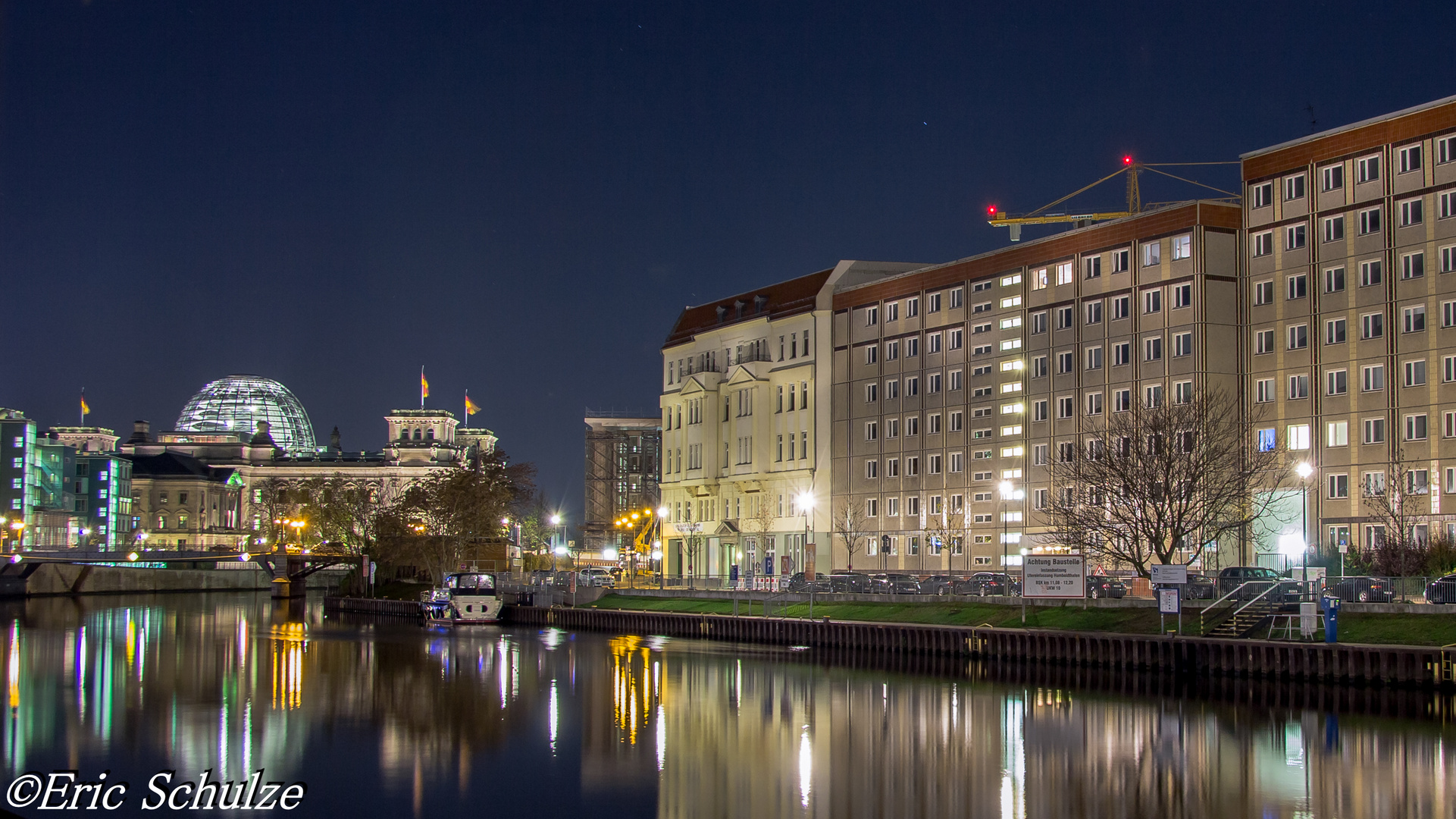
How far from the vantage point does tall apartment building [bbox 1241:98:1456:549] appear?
272 ft

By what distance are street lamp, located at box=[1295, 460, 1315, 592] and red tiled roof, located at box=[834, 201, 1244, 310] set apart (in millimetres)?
17759

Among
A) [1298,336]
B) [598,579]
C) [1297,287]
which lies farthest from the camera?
[598,579]

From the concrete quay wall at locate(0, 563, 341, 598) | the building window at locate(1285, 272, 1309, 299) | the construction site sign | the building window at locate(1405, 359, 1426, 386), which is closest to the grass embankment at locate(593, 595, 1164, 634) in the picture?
the construction site sign

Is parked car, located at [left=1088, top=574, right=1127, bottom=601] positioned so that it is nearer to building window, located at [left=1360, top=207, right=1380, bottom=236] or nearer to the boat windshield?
building window, located at [left=1360, top=207, right=1380, bottom=236]

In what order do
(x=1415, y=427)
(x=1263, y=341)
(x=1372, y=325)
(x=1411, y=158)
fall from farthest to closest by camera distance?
(x=1263, y=341) < (x=1372, y=325) < (x=1411, y=158) < (x=1415, y=427)

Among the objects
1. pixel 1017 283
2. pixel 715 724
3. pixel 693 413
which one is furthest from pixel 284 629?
pixel 715 724

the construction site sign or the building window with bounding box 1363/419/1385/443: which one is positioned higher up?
the building window with bounding box 1363/419/1385/443

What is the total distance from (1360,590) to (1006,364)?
49.5m

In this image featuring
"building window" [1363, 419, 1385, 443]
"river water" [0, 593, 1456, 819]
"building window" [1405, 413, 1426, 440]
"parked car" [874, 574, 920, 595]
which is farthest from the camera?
"building window" [1363, 419, 1385, 443]

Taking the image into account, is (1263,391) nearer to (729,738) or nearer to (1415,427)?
(1415,427)

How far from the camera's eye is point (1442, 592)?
56.4m

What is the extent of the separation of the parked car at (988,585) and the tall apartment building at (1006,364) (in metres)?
9.33

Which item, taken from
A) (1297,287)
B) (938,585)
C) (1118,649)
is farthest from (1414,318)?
(1118,649)

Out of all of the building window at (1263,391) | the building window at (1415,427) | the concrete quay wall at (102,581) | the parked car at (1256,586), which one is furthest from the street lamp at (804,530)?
the concrete quay wall at (102,581)
